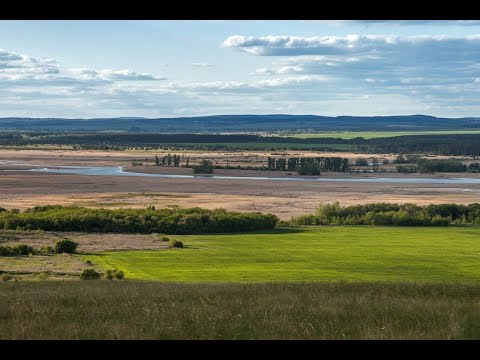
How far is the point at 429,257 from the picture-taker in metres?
41.8

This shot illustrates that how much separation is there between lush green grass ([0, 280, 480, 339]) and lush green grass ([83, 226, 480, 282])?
61.5 feet

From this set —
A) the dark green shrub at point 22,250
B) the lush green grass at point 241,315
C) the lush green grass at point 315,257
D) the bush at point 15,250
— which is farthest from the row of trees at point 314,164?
the lush green grass at point 241,315

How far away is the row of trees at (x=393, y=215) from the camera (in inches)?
2463

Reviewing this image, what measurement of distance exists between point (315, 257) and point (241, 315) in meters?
33.3

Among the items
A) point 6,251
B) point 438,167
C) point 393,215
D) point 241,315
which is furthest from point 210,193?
point 241,315

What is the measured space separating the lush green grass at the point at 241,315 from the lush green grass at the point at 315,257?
738 inches

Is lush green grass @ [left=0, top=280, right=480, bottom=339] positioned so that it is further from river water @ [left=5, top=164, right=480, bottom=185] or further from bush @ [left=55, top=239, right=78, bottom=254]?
river water @ [left=5, top=164, right=480, bottom=185]

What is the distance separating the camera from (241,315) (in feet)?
29.3

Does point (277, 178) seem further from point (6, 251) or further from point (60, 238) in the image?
point (6, 251)

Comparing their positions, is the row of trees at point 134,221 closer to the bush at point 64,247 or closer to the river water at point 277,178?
the bush at point 64,247

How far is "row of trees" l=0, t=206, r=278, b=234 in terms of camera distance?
55281 mm

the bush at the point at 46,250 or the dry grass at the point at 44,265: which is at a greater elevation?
the dry grass at the point at 44,265
